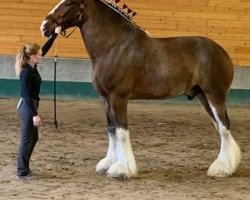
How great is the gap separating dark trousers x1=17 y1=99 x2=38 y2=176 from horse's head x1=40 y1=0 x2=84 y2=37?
80cm

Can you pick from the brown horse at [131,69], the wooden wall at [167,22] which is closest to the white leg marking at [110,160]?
the brown horse at [131,69]

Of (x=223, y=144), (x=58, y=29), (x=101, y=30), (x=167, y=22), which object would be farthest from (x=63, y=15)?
(x=167, y=22)

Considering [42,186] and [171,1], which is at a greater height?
[171,1]

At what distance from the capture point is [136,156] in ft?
21.8

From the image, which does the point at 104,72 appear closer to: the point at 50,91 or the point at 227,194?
the point at 227,194

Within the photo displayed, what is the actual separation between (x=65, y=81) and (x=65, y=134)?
11.6ft

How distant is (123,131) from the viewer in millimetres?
5516

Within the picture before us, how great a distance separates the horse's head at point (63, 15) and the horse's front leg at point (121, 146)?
926 millimetres

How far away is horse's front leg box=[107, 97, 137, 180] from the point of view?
5.49 m

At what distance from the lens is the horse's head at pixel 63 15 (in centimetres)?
563

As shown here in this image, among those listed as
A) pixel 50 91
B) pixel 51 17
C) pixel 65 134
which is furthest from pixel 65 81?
pixel 51 17

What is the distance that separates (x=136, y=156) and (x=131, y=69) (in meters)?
1.41

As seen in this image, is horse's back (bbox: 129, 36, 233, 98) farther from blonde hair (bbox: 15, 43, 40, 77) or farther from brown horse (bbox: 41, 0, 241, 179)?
blonde hair (bbox: 15, 43, 40, 77)

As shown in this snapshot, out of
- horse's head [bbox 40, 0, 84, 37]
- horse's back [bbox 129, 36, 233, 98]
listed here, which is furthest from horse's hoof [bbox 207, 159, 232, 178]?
horse's head [bbox 40, 0, 84, 37]
